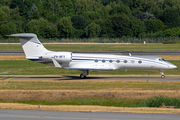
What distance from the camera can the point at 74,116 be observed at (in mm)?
14203

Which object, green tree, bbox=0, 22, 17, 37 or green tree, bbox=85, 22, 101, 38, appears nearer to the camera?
green tree, bbox=0, 22, 17, 37

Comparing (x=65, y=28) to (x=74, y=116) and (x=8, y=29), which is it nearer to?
(x=8, y=29)

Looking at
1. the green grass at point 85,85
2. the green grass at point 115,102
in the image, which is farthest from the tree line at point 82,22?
the green grass at point 115,102

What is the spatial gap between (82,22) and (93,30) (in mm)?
10272

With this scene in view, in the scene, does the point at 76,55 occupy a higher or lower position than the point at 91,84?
higher

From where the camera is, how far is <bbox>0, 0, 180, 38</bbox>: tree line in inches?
4302

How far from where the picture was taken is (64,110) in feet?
51.1

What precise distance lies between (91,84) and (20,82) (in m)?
6.97

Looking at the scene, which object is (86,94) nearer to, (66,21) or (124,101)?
(124,101)

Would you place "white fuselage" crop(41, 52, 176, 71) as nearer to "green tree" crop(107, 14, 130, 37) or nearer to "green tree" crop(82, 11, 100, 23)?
"green tree" crop(107, 14, 130, 37)

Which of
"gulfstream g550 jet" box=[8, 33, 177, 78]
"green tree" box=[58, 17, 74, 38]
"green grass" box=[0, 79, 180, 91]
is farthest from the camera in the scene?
"green tree" box=[58, 17, 74, 38]

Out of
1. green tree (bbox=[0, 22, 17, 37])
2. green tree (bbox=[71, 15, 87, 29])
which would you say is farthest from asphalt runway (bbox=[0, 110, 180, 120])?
green tree (bbox=[71, 15, 87, 29])

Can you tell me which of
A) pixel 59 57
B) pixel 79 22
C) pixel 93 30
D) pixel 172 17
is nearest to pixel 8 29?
pixel 79 22

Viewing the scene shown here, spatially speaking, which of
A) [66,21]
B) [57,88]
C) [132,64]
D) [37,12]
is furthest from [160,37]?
[57,88]
